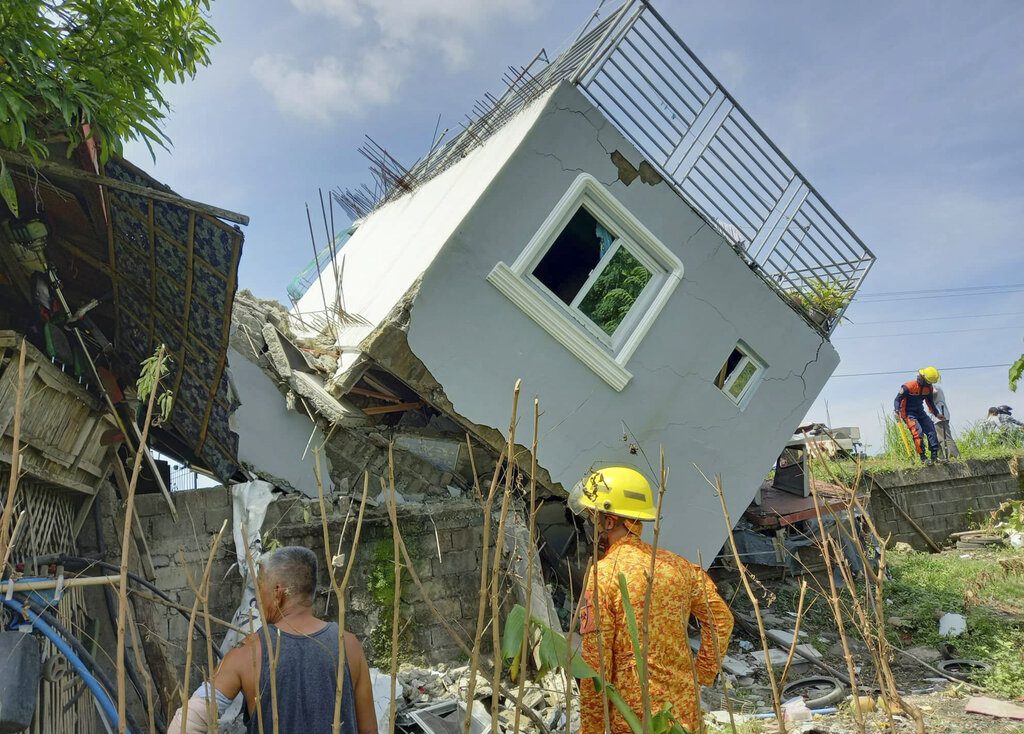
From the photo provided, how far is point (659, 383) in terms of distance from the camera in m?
6.86

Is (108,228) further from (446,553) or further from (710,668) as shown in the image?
(710,668)

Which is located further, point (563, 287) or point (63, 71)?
point (563, 287)

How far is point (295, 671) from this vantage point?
99.1 inches

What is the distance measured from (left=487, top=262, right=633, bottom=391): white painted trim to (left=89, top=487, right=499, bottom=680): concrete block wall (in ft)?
5.45

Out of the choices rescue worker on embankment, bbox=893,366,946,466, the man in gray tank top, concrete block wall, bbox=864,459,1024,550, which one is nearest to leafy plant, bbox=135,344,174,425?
the man in gray tank top

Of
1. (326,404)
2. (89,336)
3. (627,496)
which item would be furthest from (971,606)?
(89,336)

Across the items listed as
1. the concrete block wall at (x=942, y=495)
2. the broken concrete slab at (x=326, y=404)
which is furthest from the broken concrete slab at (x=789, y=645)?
the broken concrete slab at (x=326, y=404)

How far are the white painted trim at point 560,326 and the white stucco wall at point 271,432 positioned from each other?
6.90ft

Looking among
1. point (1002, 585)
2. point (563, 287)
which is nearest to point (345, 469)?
point (563, 287)

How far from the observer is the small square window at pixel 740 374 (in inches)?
288

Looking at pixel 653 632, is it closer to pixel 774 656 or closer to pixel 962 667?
pixel 774 656

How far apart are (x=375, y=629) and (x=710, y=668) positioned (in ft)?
9.93

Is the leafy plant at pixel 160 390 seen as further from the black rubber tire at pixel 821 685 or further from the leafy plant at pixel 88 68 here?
the black rubber tire at pixel 821 685

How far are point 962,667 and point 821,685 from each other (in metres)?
1.36
